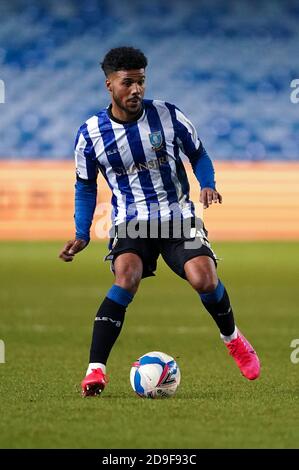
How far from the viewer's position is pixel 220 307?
6590mm

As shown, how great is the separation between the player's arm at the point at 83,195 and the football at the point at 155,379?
820mm

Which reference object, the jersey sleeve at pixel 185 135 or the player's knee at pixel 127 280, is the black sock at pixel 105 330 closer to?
the player's knee at pixel 127 280

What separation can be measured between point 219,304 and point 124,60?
5.10 feet

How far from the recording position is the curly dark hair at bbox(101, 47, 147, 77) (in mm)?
6305

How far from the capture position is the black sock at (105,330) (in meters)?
6.22

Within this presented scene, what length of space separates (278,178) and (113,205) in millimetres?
14932

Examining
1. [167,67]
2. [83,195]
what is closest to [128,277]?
[83,195]

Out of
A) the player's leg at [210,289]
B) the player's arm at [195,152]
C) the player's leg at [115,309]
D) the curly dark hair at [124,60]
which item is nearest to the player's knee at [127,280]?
the player's leg at [115,309]

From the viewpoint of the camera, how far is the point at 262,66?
27859 millimetres

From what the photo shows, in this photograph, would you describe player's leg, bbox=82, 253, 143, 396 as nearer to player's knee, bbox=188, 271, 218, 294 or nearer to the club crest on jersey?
player's knee, bbox=188, 271, 218, 294

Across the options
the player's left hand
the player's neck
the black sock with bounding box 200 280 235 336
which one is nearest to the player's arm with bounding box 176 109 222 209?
the player's left hand

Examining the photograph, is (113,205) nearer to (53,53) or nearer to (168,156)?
(168,156)

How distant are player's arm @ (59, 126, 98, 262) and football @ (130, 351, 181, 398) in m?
0.82

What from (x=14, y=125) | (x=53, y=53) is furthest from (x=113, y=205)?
(x=53, y=53)
